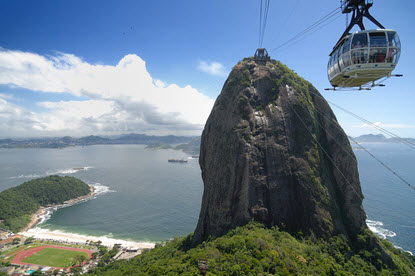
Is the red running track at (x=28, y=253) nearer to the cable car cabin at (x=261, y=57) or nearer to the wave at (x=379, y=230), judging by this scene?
the cable car cabin at (x=261, y=57)

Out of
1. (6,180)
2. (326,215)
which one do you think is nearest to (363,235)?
(326,215)

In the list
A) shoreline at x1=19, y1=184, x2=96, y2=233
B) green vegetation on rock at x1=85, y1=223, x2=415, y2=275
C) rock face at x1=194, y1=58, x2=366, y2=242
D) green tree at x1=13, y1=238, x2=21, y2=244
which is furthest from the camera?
shoreline at x1=19, y1=184, x2=96, y2=233

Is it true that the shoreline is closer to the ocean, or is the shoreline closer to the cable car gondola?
the ocean

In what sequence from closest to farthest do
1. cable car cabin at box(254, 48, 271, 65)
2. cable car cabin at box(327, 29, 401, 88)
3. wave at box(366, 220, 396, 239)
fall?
cable car cabin at box(327, 29, 401, 88)
cable car cabin at box(254, 48, 271, 65)
wave at box(366, 220, 396, 239)

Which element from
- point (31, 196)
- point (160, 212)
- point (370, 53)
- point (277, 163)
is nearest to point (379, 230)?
point (277, 163)

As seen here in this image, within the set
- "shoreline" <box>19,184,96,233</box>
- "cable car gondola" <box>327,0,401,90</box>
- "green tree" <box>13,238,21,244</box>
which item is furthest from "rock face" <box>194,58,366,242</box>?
"shoreline" <box>19,184,96,233</box>

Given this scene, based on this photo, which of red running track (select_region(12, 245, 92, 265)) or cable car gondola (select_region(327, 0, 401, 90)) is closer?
cable car gondola (select_region(327, 0, 401, 90))

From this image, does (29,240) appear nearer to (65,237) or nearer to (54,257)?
(65,237)
